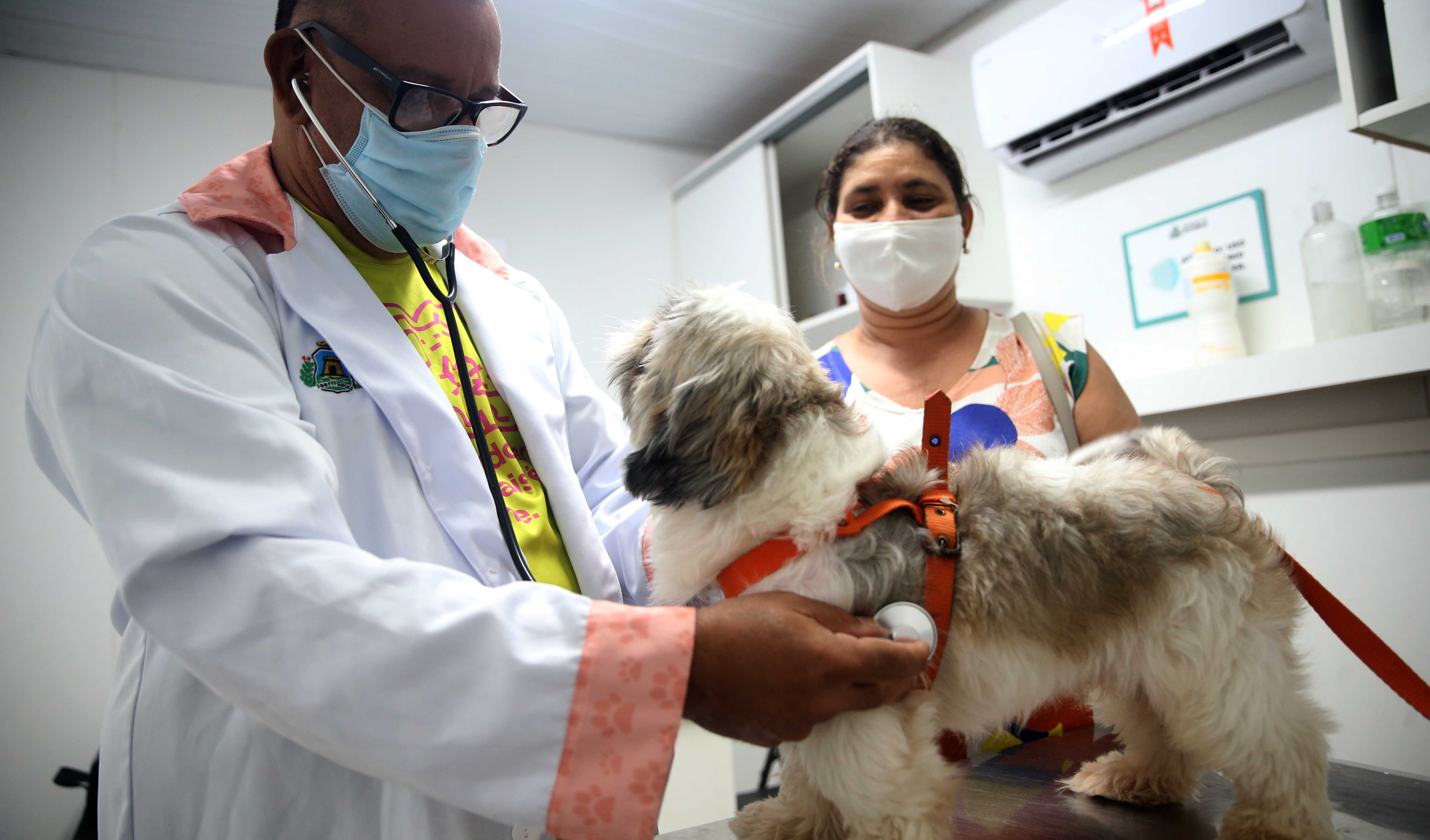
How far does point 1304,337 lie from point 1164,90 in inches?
37.1

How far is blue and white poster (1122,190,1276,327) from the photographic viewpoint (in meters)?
2.51

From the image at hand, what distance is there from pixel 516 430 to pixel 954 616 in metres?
0.78

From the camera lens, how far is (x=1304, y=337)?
2404 mm

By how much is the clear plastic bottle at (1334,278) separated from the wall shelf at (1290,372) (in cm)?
6

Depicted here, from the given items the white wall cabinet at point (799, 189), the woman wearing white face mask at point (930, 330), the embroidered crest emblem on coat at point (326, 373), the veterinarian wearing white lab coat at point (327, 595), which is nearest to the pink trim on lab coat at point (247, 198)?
the veterinarian wearing white lab coat at point (327, 595)

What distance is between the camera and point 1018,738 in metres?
1.75

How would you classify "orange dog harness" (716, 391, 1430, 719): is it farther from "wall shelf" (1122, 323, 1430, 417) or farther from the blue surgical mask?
"wall shelf" (1122, 323, 1430, 417)

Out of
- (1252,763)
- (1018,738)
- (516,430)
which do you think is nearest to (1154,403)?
(1018,738)

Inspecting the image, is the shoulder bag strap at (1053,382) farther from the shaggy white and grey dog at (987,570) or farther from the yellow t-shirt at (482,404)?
the yellow t-shirt at (482,404)

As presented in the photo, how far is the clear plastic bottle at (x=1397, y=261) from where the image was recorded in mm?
2066

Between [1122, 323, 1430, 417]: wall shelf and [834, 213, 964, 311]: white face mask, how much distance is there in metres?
1.09

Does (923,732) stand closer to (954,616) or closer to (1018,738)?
(954,616)

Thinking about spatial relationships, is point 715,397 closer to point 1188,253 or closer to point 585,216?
point 1188,253

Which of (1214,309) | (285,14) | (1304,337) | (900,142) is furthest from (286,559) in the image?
(1304,337)
